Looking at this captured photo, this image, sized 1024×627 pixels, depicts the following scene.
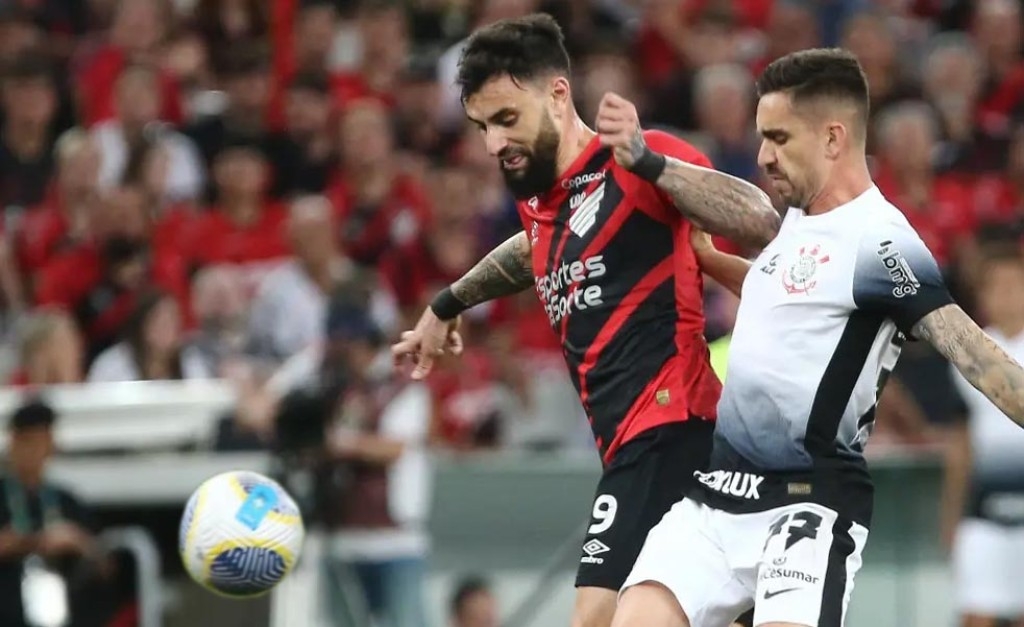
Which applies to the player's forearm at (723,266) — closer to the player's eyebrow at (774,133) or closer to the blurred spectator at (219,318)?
the player's eyebrow at (774,133)

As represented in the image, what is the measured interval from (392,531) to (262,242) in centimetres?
291

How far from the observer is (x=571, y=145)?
21.2 ft

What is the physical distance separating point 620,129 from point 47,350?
6.02m

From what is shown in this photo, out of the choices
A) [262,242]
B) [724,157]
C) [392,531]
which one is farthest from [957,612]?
[262,242]

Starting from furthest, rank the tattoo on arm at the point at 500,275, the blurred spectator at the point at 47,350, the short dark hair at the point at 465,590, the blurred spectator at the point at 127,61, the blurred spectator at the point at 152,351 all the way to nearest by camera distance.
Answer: the blurred spectator at the point at 127,61
the blurred spectator at the point at 152,351
the blurred spectator at the point at 47,350
the short dark hair at the point at 465,590
the tattoo on arm at the point at 500,275

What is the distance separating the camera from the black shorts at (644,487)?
6.22 m

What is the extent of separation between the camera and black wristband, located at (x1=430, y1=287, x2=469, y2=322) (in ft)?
23.4

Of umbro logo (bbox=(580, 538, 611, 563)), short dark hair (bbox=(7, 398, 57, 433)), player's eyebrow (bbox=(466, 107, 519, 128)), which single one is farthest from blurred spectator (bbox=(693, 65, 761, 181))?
umbro logo (bbox=(580, 538, 611, 563))

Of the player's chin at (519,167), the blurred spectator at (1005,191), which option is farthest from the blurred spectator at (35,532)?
the blurred spectator at (1005,191)

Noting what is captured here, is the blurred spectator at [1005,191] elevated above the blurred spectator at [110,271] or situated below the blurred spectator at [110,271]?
above

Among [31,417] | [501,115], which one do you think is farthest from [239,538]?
[31,417]

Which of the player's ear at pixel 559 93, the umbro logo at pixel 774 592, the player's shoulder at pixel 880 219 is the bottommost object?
the umbro logo at pixel 774 592

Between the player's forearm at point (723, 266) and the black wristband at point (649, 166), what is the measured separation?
49 cm

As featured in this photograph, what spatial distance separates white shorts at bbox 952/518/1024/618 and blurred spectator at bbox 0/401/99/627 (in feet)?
15.3
